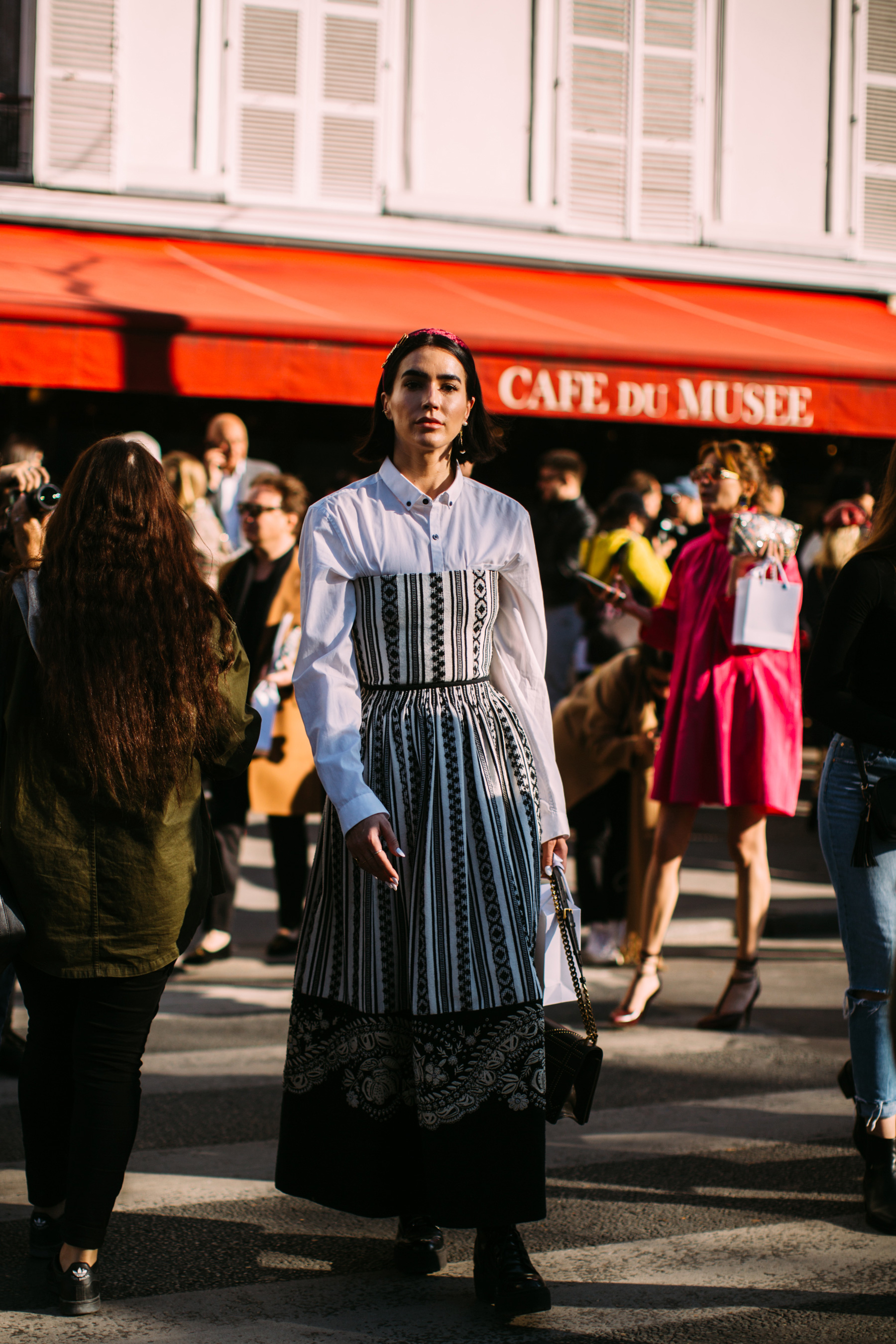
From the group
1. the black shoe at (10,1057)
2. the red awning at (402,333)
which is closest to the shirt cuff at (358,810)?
the black shoe at (10,1057)

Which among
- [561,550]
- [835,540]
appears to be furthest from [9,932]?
[561,550]

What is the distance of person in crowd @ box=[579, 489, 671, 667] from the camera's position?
655cm

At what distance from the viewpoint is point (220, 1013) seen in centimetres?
573

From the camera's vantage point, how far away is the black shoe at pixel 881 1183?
144 inches

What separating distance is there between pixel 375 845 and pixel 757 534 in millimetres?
2680

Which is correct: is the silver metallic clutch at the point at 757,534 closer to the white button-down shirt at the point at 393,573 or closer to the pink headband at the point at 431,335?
the white button-down shirt at the point at 393,573

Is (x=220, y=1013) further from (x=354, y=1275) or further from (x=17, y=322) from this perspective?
(x=17, y=322)

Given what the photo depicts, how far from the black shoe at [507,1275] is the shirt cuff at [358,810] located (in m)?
0.90

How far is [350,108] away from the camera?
41.9ft

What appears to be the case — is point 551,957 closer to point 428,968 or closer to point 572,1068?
point 572,1068

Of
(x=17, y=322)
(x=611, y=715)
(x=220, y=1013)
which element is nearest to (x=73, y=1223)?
(x=220, y=1013)

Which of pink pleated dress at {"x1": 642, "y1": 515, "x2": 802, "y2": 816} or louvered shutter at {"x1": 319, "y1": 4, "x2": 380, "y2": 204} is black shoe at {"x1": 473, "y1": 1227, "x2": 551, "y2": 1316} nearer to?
pink pleated dress at {"x1": 642, "y1": 515, "x2": 802, "y2": 816}

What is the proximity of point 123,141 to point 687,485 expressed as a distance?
234 inches

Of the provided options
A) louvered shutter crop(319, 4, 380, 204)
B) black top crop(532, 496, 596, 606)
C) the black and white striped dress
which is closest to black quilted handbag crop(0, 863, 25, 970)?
the black and white striped dress
